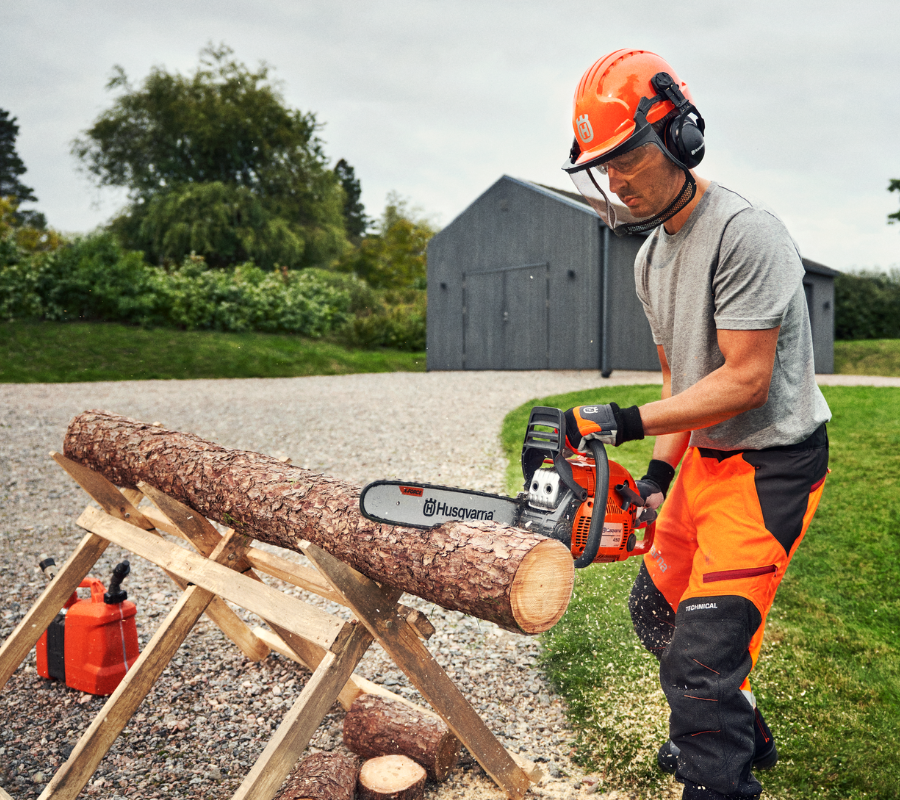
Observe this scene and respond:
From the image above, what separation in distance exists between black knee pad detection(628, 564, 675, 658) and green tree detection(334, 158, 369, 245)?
53064 mm

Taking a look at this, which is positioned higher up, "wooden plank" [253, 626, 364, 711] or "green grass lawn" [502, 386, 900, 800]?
"wooden plank" [253, 626, 364, 711]

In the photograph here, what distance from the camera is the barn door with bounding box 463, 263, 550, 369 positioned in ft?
53.1

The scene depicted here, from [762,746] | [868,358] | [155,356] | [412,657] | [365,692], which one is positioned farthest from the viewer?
[868,358]

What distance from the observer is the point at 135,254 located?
1872 centimetres

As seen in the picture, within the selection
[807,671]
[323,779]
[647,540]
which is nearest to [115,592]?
[323,779]

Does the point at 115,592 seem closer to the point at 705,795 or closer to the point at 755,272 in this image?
the point at 705,795

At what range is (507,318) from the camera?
16984 millimetres

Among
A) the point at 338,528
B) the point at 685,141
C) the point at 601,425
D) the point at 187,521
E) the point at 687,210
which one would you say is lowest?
the point at 187,521

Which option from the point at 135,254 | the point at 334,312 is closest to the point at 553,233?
the point at 334,312

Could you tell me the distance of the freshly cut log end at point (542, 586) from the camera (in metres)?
1.61

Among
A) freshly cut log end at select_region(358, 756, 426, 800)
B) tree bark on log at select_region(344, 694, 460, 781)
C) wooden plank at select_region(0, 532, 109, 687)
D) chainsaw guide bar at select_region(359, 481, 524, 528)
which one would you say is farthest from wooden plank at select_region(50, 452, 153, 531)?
chainsaw guide bar at select_region(359, 481, 524, 528)

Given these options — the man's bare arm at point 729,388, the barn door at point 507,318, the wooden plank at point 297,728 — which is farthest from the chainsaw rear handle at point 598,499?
the barn door at point 507,318

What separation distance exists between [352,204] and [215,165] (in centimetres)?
2823

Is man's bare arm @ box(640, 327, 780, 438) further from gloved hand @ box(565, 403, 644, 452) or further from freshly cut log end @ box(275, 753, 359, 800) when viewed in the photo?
freshly cut log end @ box(275, 753, 359, 800)
